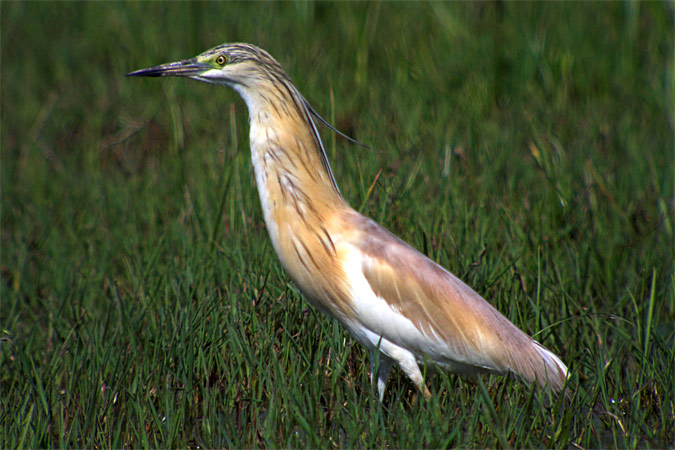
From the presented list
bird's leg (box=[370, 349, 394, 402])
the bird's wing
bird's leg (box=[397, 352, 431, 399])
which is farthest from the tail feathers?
bird's leg (box=[370, 349, 394, 402])

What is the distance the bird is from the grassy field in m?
0.13

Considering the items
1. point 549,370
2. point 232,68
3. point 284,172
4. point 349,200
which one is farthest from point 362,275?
point 349,200

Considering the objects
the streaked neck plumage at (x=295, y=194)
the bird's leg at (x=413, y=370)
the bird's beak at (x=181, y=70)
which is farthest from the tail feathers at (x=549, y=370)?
the bird's beak at (x=181, y=70)

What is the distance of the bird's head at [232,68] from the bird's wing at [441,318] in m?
0.69

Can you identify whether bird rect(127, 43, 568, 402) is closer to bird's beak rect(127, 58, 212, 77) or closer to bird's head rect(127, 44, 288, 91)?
bird's head rect(127, 44, 288, 91)

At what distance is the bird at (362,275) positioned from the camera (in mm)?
2883

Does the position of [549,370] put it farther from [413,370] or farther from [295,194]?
[295,194]

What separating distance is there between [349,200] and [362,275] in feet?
4.26

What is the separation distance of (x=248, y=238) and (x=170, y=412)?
1199mm

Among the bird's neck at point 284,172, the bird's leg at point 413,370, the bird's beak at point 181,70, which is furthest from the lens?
the bird's beak at point 181,70

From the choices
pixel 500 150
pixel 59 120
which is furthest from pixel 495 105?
pixel 59 120

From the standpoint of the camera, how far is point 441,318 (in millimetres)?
2924

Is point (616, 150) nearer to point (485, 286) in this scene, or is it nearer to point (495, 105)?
point (495, 105)

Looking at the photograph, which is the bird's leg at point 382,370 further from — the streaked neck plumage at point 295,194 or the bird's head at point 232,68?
the bird's head at point 232,68
